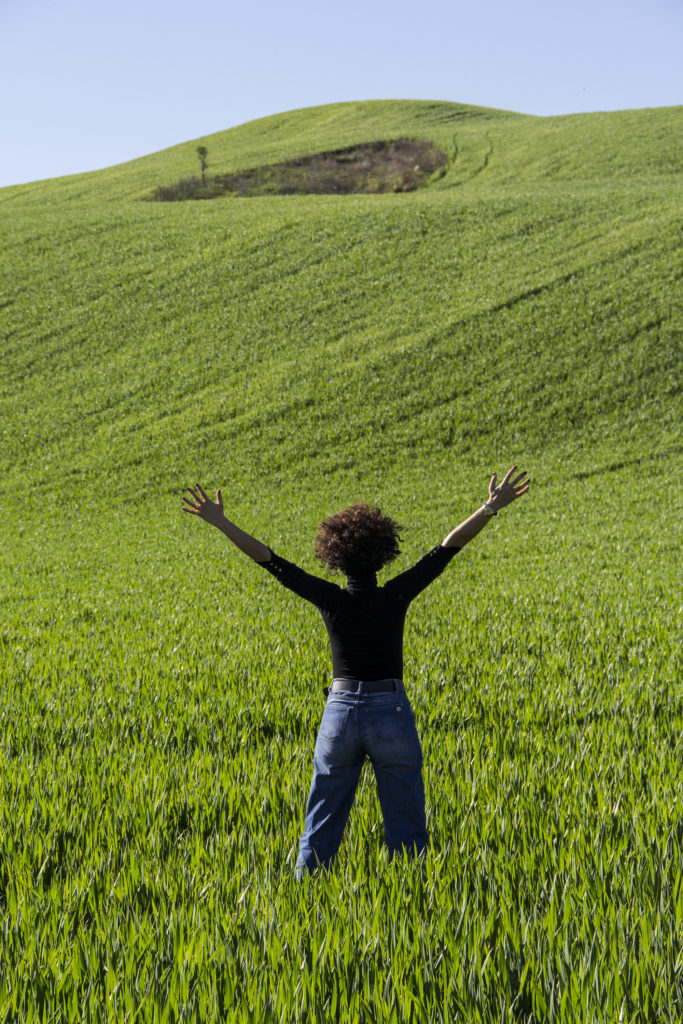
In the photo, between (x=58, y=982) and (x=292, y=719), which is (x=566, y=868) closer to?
Answer: (x=58, y=982)

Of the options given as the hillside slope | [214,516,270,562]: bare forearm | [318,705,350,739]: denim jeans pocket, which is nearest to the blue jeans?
[318,705,350,739]: denim jeans pocket

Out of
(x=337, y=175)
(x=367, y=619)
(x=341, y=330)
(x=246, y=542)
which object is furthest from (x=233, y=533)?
(x=337, y=175)

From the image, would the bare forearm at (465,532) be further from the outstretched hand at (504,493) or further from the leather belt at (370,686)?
the leather belt at (370,686)

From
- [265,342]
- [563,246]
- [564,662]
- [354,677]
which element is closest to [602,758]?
[354,677]

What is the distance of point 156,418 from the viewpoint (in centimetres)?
3384

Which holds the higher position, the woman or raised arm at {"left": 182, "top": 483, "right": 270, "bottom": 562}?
raised arm at {"left": 182, "top": 483, "right": 270, "bottom": 562}

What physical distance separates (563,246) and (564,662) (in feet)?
124

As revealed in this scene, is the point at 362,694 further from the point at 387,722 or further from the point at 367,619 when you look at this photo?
the point at 367,619

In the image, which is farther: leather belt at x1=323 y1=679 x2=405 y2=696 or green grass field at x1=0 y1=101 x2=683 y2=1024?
leather belt at x1=323 y1=679 x2=405 y2=696

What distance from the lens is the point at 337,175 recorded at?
7488 cm

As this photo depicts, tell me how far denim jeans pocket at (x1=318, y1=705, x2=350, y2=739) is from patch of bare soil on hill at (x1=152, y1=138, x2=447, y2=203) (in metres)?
71.5

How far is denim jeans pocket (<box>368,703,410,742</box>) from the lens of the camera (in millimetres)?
4012

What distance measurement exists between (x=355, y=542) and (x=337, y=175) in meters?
78.7

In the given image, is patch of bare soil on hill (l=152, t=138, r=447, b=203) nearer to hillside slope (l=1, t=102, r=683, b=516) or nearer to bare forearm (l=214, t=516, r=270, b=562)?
hillside slope (l=1, t=102, r=683, b=516)
